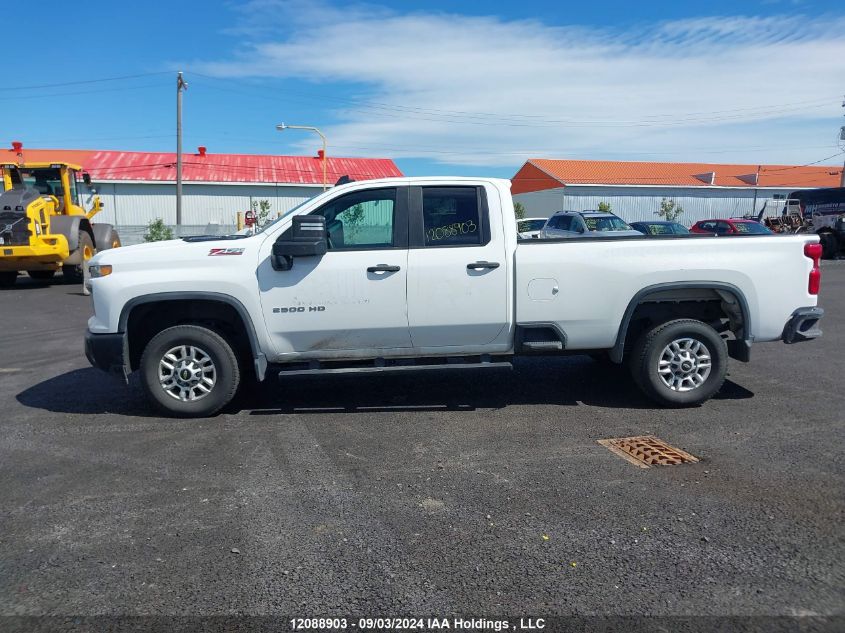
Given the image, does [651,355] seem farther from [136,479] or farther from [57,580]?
[57,580]

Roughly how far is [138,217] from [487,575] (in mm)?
45297

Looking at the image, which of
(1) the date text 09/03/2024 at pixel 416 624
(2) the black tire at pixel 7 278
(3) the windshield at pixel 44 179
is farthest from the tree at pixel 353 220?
(2) the black tire at pixel 7 278

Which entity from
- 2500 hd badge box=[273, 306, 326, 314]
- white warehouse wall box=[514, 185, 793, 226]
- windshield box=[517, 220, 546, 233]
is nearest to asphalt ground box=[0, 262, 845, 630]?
2500 hd badge box=[273, 306, 326, 314]

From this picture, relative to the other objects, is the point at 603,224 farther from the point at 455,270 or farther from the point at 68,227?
the point at 455,270

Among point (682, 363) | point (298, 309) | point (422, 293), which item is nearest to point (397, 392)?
point (422, 293)

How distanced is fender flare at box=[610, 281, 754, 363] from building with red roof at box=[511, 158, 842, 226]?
146 feet

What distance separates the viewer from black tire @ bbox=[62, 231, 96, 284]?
17203mm

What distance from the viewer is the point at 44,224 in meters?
16.4

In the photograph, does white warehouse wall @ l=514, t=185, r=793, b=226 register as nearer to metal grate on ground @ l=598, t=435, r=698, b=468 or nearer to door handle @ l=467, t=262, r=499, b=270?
door handle @ l=467, t=262, r=499, b=270

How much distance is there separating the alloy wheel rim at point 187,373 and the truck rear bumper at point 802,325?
514 centimetres

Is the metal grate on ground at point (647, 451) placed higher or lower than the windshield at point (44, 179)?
lower

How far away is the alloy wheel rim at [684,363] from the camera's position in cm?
600

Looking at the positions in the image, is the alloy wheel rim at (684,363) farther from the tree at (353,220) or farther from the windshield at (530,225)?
the windshield at (530,225)

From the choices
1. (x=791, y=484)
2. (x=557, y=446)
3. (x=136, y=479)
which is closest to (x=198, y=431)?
(x=136, y=479)
